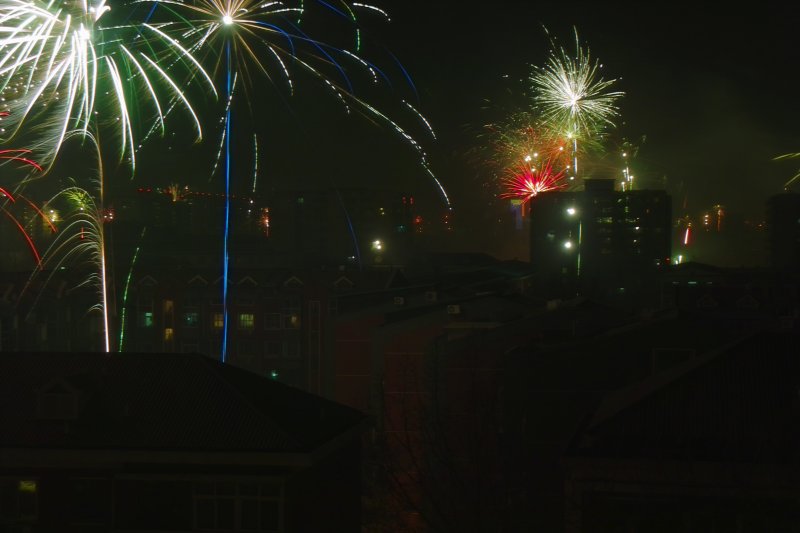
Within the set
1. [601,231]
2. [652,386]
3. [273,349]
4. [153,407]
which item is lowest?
[273,349]

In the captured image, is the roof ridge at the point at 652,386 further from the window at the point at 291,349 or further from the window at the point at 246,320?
the window at the point at 246,320

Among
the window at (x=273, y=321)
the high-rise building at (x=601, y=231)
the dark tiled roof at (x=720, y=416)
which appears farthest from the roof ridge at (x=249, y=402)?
the high-rise building at (x=601, y=231)

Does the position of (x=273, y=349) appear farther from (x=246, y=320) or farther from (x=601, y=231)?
(x=601, y=231)

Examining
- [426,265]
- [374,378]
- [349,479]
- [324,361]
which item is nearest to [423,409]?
[349,479]

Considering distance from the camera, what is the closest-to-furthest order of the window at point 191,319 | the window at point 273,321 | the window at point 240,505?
the window at point 240,505 < the window at point 273,321 < the window at point 191,319

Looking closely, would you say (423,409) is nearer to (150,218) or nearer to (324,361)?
(324,361)

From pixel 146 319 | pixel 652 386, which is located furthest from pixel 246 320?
pixel 652 386

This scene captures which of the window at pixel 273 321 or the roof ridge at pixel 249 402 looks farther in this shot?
the window at pixel 273 321
